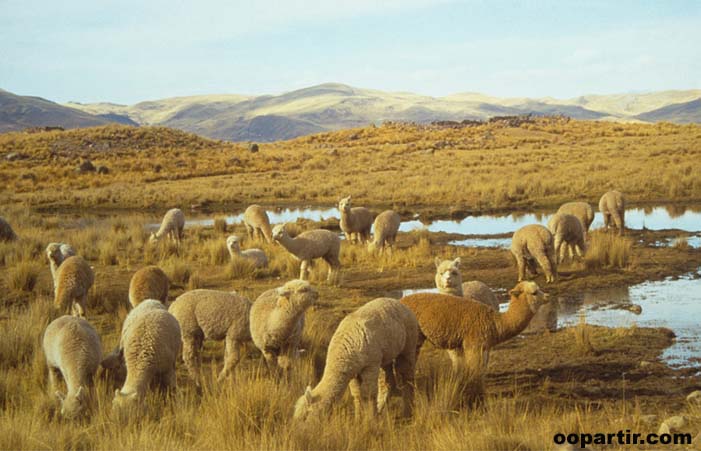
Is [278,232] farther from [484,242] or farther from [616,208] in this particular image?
[616,208]

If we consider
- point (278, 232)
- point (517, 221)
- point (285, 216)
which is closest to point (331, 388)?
point (278, 232)

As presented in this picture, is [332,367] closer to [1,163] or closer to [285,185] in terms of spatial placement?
[285,185]

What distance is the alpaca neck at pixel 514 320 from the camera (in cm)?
743

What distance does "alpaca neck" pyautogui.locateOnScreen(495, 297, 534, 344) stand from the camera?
743cm

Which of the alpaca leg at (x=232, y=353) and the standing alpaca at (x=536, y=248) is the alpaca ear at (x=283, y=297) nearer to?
the alpaca leg at (x=232, y=353)

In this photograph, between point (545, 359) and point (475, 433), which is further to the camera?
point (545, 359)

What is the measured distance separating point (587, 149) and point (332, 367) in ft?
157

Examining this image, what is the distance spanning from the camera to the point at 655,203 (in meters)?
27.2

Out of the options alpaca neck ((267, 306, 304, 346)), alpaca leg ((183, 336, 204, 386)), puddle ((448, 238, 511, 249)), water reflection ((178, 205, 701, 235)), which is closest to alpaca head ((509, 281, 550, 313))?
alpaca neck ((267, 306, 304, 346))

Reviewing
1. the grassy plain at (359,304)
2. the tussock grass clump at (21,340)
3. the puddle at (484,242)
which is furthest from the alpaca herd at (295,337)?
the puddle at (484,242)

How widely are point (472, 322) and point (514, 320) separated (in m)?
0.44

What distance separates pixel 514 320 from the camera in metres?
7.44

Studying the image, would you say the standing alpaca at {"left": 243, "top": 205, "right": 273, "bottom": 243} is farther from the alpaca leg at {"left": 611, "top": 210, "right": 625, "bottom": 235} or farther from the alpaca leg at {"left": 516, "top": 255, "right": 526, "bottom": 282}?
the alpaca leg at {"left": 611, "top": 210, "right": 625, "bottom": 235}

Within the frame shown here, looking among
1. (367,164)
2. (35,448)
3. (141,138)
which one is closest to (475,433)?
(35,448)
